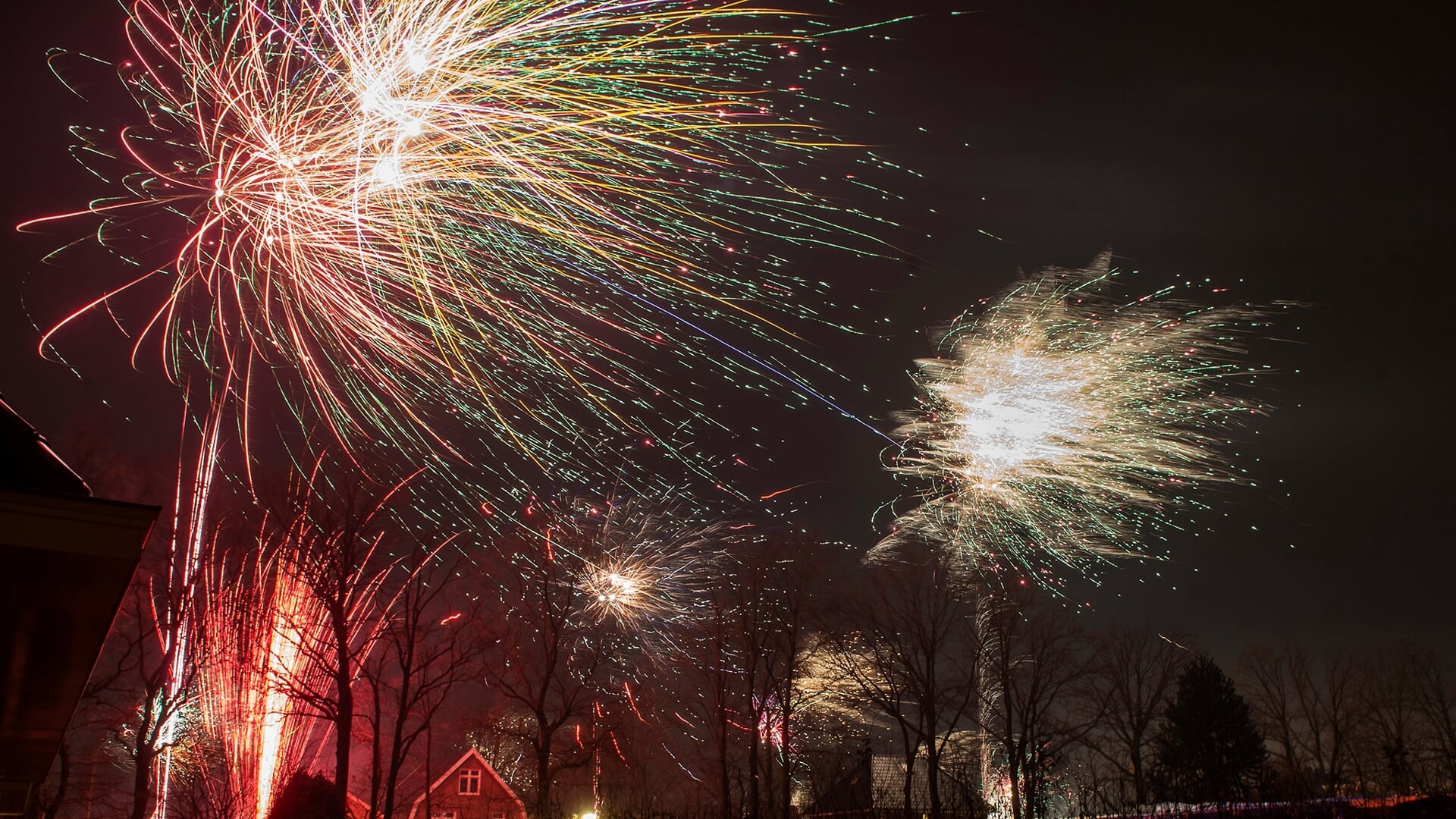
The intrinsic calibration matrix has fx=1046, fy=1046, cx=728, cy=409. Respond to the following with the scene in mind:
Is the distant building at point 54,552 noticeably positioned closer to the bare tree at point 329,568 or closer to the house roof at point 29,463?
the house roof at point 29,463

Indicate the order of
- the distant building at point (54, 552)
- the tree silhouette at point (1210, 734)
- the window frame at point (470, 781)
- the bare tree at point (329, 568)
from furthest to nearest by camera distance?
the window frame at point (470, 781) < the tree silhouette at point (1210, 734) < the bare tree at point (329, 568) < the distant building at point (54, 552)

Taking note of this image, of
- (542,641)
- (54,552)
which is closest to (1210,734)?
(542,641)

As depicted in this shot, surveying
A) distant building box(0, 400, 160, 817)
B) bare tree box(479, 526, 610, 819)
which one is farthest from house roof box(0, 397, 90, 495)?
bare tree box(479, 526, 610, 819)

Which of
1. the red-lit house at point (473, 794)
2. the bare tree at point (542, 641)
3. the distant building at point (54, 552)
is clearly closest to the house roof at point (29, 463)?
the distant building at point (54, 552)

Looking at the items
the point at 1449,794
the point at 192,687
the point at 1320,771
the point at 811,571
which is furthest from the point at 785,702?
the point at 1320,771

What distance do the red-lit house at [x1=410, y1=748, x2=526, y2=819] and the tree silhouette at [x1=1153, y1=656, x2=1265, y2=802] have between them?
26076 millimetres

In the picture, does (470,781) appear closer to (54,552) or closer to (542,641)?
(542,641)

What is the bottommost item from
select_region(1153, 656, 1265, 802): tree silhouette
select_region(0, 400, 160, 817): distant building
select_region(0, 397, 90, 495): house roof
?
select_region(1153, 656, 1265, 802): tree silhouette

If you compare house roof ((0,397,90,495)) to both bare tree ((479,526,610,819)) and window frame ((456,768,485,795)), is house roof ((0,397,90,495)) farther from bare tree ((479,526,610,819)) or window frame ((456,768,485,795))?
window frame ((456,768,485,795))

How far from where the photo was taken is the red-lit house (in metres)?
42.9

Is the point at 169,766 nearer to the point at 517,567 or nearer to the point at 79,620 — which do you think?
the point at 517,567

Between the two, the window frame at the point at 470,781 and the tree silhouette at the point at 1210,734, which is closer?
the tree silhouette at the point at 1210,734

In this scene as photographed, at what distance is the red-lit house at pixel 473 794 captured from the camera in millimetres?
42875

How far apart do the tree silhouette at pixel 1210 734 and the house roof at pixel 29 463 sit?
1628 inches
